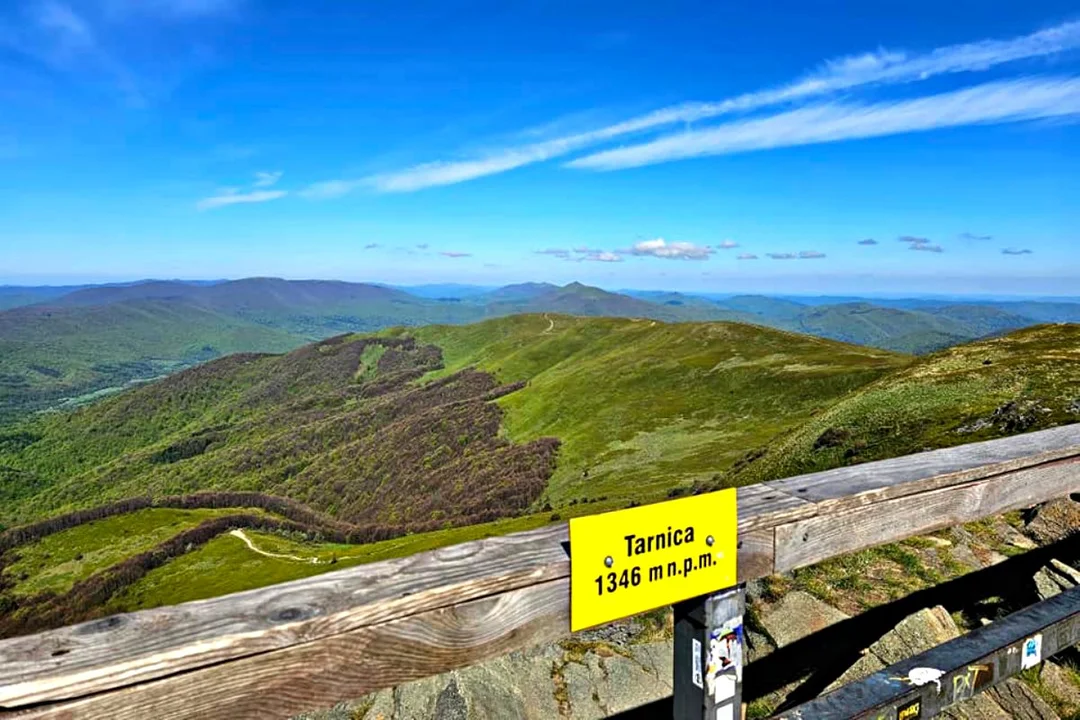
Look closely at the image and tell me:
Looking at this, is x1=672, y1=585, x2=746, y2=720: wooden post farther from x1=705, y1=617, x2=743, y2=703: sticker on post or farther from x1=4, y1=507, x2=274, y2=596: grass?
x1=4, y1=507, x2=274, y2=596: grass

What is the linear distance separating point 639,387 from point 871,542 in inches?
4748

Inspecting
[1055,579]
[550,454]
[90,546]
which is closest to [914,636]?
[1055,579]

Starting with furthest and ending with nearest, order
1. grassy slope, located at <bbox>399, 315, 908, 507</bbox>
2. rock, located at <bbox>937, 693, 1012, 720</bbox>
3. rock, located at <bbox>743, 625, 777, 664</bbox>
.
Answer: grassy slope, located at <bbox>399, 315, 908, 507</bbox>, rock, located at <bbox>743, 625, 777, 664</bbox>, rock, located at <bbox>937, 693, 1012, 720</bbox>

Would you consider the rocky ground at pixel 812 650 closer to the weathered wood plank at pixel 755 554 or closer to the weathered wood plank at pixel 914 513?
the weathered wood plank at pixel 914 513

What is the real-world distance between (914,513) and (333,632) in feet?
11.9

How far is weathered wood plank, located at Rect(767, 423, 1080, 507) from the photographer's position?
12.4 feet

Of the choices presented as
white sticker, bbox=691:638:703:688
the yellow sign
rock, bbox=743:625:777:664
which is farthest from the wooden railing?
rock, bbox=743:625:777:664

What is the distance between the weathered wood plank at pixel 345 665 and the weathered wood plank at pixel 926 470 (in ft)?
5.95

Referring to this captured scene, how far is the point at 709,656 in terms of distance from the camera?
3025 mm

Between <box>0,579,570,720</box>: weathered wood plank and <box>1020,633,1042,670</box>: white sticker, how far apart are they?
2812 millimetres

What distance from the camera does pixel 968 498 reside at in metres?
4.34

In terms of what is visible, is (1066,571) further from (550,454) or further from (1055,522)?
(550,454)

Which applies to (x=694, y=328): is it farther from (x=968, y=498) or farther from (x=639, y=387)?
(x=968, y=498)

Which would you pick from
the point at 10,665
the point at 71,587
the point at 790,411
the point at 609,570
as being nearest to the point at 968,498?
the point at 609,570
